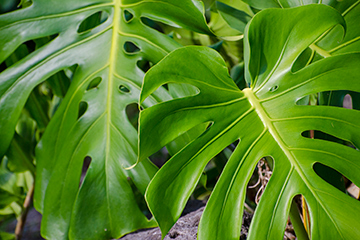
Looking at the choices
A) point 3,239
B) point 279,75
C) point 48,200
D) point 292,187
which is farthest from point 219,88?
point 3,239

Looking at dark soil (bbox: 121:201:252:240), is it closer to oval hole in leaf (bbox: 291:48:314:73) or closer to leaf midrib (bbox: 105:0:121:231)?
leaf midrib (bbox: 105:0:121:231)

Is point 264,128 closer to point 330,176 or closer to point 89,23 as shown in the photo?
point 330,176

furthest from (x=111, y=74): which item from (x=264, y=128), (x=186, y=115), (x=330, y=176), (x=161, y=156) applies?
(x=161, y=156)

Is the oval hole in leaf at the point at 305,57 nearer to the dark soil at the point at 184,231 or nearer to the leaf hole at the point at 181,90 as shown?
the leaf hole at the point at 181,90

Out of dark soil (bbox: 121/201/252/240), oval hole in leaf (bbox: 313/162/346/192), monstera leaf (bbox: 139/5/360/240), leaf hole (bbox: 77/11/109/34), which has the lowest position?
oval hole in leaf (bbox: 313/162/346/192)

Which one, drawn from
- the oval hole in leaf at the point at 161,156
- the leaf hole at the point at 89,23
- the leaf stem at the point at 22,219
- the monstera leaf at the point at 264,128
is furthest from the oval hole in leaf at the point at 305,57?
the leaf stem at the point at 22,219

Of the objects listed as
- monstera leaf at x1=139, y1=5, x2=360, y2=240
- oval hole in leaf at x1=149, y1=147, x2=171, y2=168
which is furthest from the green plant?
oval hole in leaf at x1=149, y1=147, x2=171, y2=168

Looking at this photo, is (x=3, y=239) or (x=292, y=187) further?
(x=3, y=239)

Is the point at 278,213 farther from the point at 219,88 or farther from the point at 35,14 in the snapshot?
the point at 35,14
